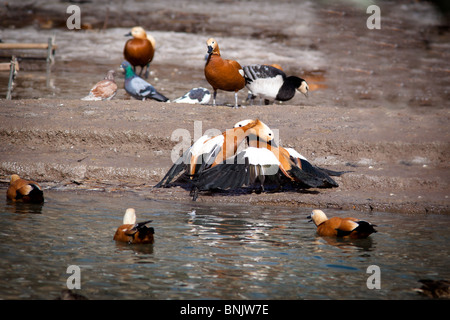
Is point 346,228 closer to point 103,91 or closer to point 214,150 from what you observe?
point 214,150

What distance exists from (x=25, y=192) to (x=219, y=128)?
10.7 feet

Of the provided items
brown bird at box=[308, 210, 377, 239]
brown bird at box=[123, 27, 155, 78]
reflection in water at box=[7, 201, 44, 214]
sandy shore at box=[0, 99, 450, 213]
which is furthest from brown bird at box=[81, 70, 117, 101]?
brown bird at box=[308, 210, 377, 239]

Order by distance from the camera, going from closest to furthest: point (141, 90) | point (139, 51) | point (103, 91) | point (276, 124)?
point (276, 124), point (103, 91), point (141, 90), point (139, 51)

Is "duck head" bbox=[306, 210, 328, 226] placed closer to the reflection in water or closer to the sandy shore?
the sandy shore

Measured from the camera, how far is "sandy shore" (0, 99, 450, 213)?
7.99 meters

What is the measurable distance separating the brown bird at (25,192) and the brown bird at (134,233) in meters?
1.52

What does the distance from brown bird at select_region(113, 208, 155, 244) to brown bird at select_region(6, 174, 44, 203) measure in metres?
1.52

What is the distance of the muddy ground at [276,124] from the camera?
8.20 m

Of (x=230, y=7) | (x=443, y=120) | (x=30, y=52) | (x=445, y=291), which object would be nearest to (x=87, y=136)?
(x=443, y=120)

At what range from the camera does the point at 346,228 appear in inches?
246

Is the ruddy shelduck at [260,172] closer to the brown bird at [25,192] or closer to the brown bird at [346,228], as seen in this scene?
the brown bird at [346,228]

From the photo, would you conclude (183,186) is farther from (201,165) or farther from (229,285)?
(229,285)

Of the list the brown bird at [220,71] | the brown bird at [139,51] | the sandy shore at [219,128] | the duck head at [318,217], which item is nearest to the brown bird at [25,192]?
the sandy shore at [219,128]

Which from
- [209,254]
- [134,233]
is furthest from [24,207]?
[209,254]
